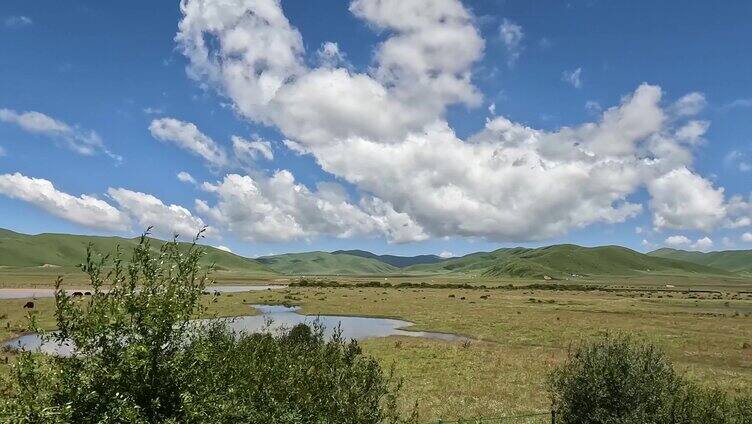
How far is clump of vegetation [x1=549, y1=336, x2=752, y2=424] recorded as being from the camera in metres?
21.9

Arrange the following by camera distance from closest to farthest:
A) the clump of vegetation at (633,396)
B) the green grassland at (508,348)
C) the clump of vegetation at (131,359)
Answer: the clump of vegetation at (131,359), the clump of vegetation at (633,396), the green grassland at (508,348)

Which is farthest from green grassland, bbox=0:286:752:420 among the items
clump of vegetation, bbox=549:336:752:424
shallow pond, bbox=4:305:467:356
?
clump of vegetation, bbox=549:336:752:424

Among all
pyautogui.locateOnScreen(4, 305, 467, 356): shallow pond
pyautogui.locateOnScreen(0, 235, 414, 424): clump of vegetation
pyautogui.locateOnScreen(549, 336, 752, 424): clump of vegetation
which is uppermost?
pyautogui.locateOnScreen(0, 235, 414, 424): clump of vegetation

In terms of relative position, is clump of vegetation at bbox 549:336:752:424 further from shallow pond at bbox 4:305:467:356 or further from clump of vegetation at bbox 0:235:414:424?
shallow pond at bbox 4:305:467:356

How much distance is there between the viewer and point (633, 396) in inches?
876

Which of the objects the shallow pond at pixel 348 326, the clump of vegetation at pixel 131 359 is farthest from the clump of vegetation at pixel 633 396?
the shallow pond at pixel 348 326

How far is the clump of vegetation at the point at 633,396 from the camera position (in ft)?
71.7

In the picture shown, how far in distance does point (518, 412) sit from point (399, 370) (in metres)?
14.8

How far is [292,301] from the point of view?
125875 mm

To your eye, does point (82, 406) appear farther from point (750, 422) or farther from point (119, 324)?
point (750, 422)

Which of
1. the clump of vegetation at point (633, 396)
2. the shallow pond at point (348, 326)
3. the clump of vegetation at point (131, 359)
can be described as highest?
the clump of vegetation at point (131, 359)

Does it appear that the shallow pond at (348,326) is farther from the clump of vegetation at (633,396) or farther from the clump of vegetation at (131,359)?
the clump of vegetation at (131,359)

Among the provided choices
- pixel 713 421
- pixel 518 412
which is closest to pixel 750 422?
pixel 713 421

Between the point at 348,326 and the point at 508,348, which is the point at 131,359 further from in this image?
the point at 348,326
